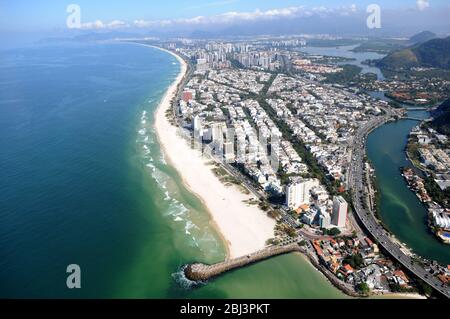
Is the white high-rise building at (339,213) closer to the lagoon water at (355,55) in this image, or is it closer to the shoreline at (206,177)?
the shoreline at (206,177)

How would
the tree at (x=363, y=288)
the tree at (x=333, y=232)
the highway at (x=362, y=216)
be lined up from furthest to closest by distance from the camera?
the tree at (x=333, y=232) → the highway at (x=362, y=216) → the tree at (x=363, y=288)

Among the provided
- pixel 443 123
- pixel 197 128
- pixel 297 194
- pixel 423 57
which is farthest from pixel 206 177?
pixel 423 57

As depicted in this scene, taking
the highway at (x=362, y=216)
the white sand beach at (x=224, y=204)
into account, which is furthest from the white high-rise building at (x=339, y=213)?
the white sand beach at (x=224, y=204)

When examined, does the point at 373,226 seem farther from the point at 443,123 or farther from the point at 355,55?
the point at 355,55

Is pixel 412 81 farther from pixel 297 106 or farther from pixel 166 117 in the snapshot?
pixel 166 117

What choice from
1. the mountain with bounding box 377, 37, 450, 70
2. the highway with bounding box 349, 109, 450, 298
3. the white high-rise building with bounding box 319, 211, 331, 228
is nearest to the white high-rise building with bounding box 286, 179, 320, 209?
the white high-rise building with bounding box 319, 211, 331, 228

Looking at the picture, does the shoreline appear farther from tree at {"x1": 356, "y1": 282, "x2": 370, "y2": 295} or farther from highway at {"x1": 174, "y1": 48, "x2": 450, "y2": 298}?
highway at {"x1": 174, "y1": 48, "x2": 450, "y2": 298}
